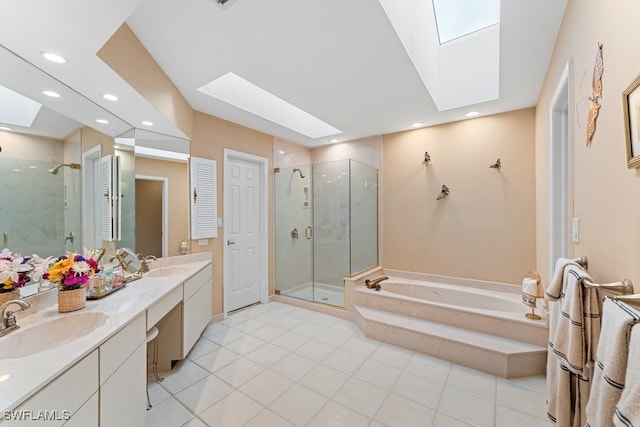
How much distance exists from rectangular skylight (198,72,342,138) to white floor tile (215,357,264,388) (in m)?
2.57

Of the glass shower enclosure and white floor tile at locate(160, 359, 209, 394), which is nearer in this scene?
white floor tile at locate(160, 359, 209, 394)

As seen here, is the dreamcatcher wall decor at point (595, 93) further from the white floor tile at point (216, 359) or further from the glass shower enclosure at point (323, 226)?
the white floor tile at point (216, 359)

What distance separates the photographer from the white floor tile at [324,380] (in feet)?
6.52

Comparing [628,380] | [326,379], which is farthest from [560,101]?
[326,379]

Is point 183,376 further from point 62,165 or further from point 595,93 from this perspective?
point 595,93

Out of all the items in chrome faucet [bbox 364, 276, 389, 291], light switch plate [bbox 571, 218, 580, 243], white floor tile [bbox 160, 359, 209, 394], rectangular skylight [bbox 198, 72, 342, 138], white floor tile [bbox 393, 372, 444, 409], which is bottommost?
white floor tile [bbox 393, 372, 444, 409]

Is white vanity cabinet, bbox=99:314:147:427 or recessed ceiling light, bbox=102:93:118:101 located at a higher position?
recessed ceiling light, bbox=102:93:118:101

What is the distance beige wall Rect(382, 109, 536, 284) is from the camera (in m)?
3.01

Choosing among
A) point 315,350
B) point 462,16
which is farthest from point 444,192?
point 315,350

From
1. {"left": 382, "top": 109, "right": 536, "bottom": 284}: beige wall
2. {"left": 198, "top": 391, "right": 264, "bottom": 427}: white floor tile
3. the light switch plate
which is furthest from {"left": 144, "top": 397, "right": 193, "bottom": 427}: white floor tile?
{"left": 382, "top": 109, "right": 536, "bottom": 284}: beige wall

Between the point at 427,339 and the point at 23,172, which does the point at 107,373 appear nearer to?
the point at 23,172

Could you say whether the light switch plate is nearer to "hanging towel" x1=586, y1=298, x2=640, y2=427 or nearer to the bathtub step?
"hanging towel" x1=586, y1=298, x2=640, y2=427

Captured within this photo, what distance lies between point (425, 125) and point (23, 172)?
3895mm

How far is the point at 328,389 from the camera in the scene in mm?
1988
